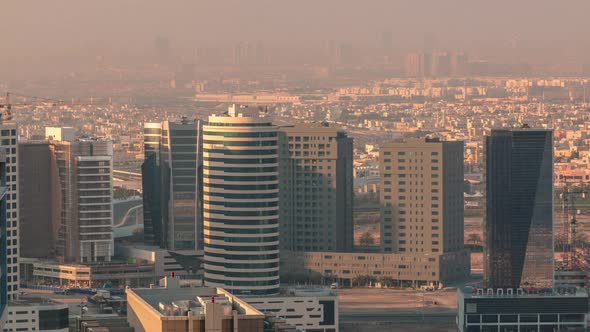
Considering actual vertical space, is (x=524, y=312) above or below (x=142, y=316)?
below

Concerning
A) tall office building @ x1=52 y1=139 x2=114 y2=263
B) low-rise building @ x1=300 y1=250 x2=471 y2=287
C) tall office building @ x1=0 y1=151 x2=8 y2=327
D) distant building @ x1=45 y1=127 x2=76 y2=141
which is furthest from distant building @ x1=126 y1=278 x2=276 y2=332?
distant building @ x1=45 y1=127 x2=76 y2=141

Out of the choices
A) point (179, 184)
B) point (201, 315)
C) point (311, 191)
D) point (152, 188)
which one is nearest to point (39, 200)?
point (152, 188)

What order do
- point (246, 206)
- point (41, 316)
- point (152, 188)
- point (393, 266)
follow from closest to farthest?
point (41, 316), point (246, 206), point (393, 266), point (152, 188)

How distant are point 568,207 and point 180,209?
1326 centimetres

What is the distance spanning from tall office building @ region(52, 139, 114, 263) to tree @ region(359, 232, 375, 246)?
7.67 metres

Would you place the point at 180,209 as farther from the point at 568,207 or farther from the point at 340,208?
the point at 568,207

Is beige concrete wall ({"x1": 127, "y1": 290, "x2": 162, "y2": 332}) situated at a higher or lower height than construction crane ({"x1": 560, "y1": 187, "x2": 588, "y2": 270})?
higher

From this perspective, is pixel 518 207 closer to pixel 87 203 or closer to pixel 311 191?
pixel 311 191

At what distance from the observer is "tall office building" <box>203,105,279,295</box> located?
4106 centimetres

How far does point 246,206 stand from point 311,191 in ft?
28.5

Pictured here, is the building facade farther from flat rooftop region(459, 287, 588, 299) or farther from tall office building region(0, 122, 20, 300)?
tall office building region(0, 122, 20, 300)

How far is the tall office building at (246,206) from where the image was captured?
135ft

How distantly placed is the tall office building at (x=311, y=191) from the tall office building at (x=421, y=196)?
108 cm

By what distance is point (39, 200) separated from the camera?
48.1 m
